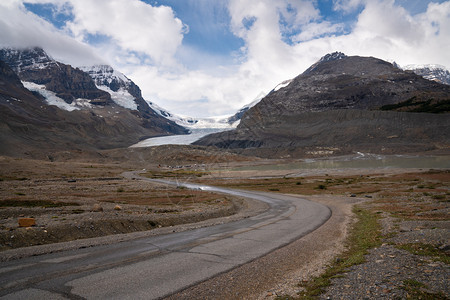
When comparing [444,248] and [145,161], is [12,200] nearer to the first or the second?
[444,248]

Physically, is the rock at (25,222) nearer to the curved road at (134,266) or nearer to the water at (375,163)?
the curved road at (134,266)

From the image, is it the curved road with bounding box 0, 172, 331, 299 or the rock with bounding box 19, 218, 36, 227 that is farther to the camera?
the rock with bounding box 19, 218, 36, 227

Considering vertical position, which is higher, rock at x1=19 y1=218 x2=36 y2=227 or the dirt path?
rock at x1=19 y1=218 x2=36 y2=227

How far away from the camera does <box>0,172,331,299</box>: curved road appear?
25.7ft

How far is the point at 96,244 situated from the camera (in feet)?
41.9

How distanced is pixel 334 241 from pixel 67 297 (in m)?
13.1

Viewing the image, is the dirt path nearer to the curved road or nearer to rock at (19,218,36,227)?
the curved road

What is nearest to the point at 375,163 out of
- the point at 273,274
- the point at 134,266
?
the point at 273,274

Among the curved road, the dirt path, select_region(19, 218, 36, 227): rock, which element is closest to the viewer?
the curved road

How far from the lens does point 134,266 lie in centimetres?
988

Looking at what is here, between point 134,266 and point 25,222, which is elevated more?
point 25,222

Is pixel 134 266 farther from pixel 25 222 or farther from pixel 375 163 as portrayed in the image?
pixel 375 163

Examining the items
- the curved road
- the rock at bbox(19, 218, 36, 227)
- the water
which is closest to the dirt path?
the curved road

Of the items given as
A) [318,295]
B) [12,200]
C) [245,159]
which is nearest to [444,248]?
[318,295]
